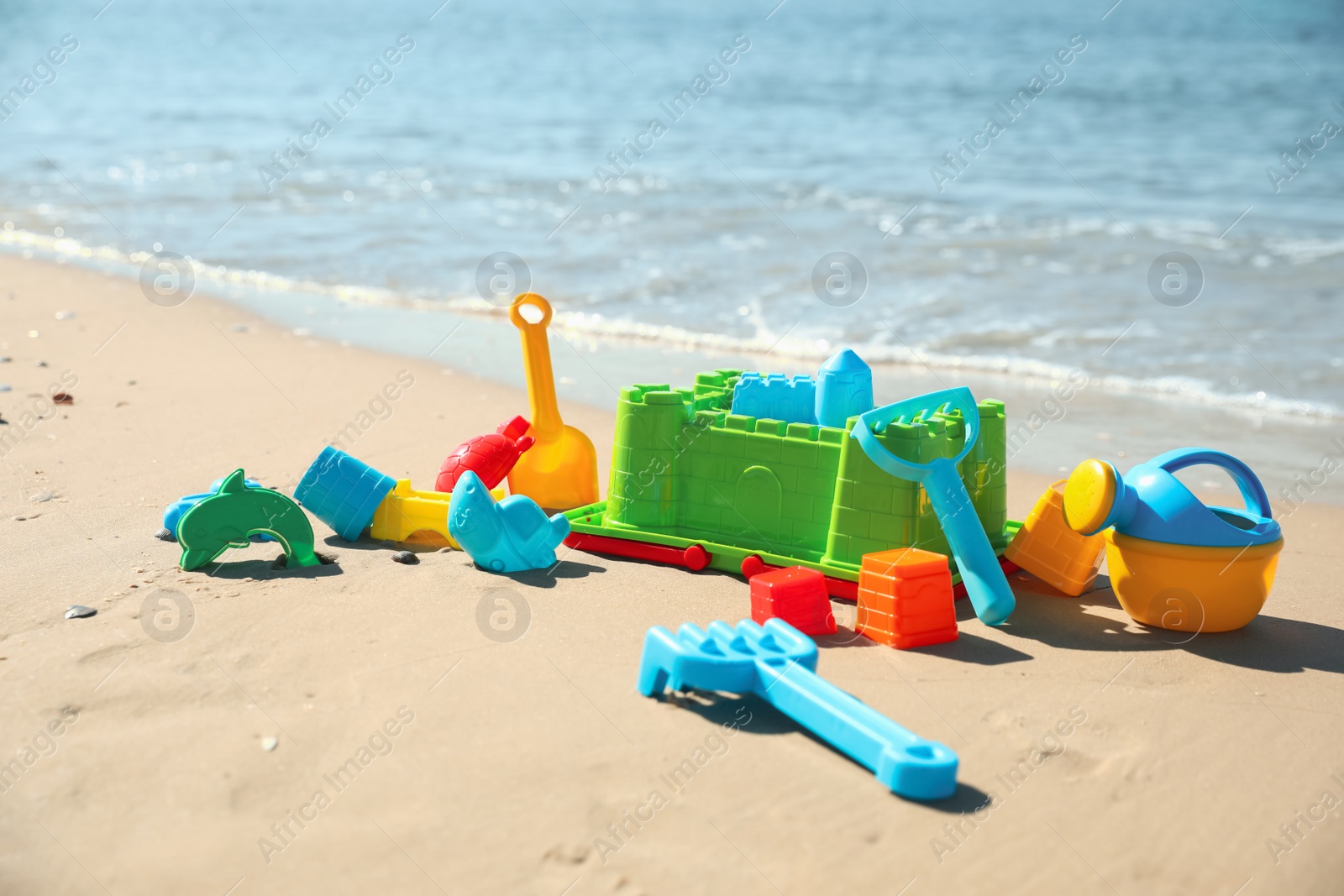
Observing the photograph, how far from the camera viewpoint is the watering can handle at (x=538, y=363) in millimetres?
4863

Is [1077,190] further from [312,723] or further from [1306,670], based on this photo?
[312,723]

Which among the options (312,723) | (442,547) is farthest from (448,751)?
(442,547)

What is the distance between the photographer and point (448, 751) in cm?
298

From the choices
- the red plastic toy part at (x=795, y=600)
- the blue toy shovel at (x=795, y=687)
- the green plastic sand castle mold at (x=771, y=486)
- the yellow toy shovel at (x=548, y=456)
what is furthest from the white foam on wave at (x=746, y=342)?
the blue toy shovel at (x=795, y=687)

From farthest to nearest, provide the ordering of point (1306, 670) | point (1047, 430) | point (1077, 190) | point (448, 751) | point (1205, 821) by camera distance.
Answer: point (1077, 190)
point (1047, 430)
point (1306, 670)
point (448, 751)
point (1205, 821)

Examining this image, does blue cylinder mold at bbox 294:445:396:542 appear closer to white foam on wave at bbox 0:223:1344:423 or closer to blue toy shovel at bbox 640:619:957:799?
blue toy shovel at bbox 640:619:957:799

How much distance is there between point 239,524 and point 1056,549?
2.86 meters

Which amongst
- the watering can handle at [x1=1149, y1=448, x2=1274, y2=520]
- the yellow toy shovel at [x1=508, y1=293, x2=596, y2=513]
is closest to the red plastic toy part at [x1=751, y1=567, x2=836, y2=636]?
the watering can handle at [x1=1149, y1=448, x2=1274, y2=520]

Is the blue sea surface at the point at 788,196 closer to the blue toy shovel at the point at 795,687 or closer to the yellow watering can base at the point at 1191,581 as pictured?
the yellow watering can base at the point at 1191,581

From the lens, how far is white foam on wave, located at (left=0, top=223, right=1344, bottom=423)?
7113 millimetres

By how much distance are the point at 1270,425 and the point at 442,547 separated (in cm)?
486

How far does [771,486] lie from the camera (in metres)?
4.21

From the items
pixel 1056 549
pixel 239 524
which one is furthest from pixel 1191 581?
pixel 239 524

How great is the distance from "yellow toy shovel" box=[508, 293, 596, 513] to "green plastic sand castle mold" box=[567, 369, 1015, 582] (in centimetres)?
41
